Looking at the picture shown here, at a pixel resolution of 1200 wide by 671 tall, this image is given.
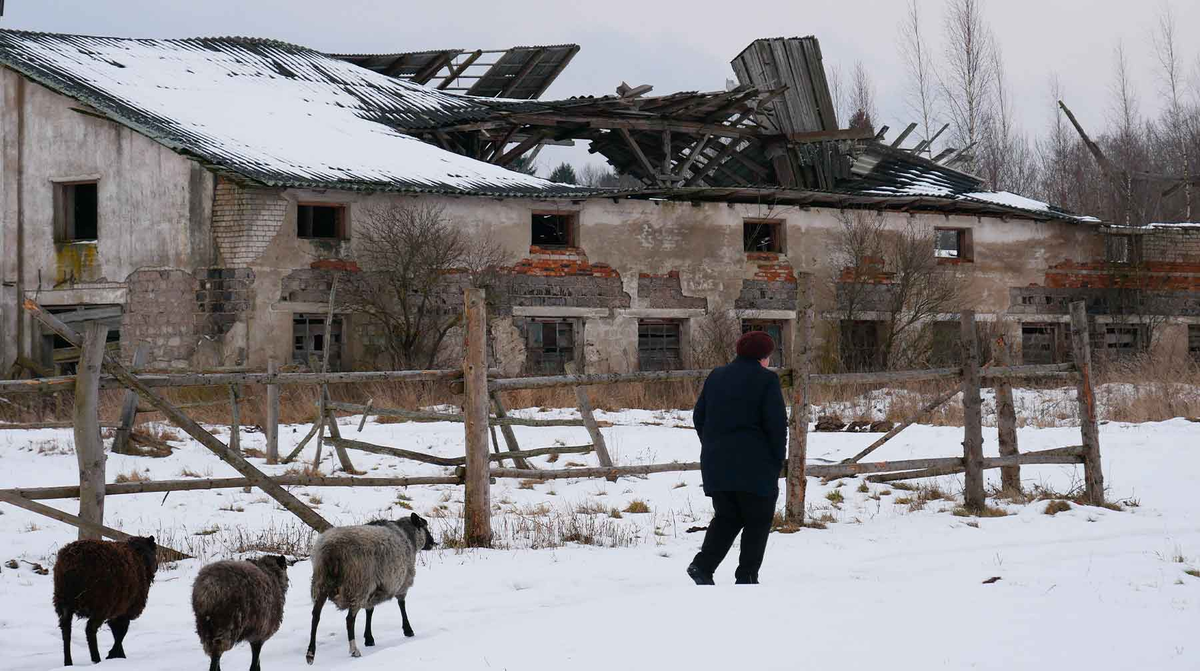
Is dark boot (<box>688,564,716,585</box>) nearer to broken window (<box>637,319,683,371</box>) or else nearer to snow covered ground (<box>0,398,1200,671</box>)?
snow covered ground (<box>0,398,1200,671</box>)

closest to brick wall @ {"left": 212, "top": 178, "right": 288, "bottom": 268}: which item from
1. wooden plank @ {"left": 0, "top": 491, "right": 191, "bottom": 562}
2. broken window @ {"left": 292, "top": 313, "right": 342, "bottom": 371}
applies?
broken window @ {"left": 292, "top": 313, "right": 342, "bottom": 371}

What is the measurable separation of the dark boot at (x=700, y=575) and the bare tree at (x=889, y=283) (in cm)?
1699

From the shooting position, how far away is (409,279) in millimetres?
19734

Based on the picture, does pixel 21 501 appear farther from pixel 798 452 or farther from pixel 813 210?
pixel 813 210

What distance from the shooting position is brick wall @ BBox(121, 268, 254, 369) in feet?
61.3

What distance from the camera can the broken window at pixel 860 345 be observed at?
2283 cm

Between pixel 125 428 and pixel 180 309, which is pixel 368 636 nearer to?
pixel 125 428

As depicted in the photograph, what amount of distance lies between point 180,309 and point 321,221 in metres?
2.94

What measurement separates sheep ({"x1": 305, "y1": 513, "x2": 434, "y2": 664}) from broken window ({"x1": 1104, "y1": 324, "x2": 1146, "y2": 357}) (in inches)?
881

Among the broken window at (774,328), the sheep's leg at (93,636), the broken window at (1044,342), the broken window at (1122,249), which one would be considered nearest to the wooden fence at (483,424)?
the sheep's leg at (93,636)

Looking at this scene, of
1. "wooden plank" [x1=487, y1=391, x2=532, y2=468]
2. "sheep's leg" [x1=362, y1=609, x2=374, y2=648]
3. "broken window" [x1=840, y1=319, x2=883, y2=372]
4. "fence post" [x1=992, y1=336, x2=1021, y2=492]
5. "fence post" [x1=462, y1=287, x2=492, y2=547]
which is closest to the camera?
"sheep's leg" [x1=362, y1=609, x2=374, y2=648]

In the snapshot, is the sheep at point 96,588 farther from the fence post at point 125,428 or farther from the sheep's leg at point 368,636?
the fence post at point 125,428

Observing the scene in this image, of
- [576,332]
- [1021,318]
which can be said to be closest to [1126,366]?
[1021,318]

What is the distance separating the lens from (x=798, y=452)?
918 cm
